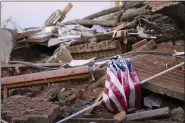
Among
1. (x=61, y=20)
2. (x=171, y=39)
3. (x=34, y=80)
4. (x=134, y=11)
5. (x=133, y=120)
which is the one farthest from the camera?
(x=61, y=20)

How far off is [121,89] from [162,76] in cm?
91

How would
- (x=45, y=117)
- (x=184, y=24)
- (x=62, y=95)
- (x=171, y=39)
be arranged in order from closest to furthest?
(x=45, y=117) < (x=62, y=95) < (x=184, y=24) < (x=171, y=39)

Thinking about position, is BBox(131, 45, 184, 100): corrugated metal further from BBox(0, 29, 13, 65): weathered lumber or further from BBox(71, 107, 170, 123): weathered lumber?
BBox(0, 29, 13, 65): weathered lumber

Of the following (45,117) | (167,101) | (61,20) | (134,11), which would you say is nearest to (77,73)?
(167,101)

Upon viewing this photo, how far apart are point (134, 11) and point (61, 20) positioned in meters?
3.24

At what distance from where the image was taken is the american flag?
4.17m

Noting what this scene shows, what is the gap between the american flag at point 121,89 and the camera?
417cm

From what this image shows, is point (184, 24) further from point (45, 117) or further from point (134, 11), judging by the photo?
point (45, 117)

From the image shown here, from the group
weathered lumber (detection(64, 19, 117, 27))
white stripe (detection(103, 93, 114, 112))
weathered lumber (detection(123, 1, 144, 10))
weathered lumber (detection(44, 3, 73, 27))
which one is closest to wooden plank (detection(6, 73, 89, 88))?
white stripe (detection(103, 93, 114, 112))

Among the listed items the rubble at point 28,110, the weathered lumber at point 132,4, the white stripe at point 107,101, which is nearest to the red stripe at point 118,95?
the white stripe at point 107,101

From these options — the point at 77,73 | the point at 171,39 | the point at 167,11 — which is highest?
the point at 167,11

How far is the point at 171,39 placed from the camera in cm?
726

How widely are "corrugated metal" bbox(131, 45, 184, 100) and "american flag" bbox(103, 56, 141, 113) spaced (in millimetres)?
A: 234

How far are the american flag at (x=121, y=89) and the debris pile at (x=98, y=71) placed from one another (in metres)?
0.02
